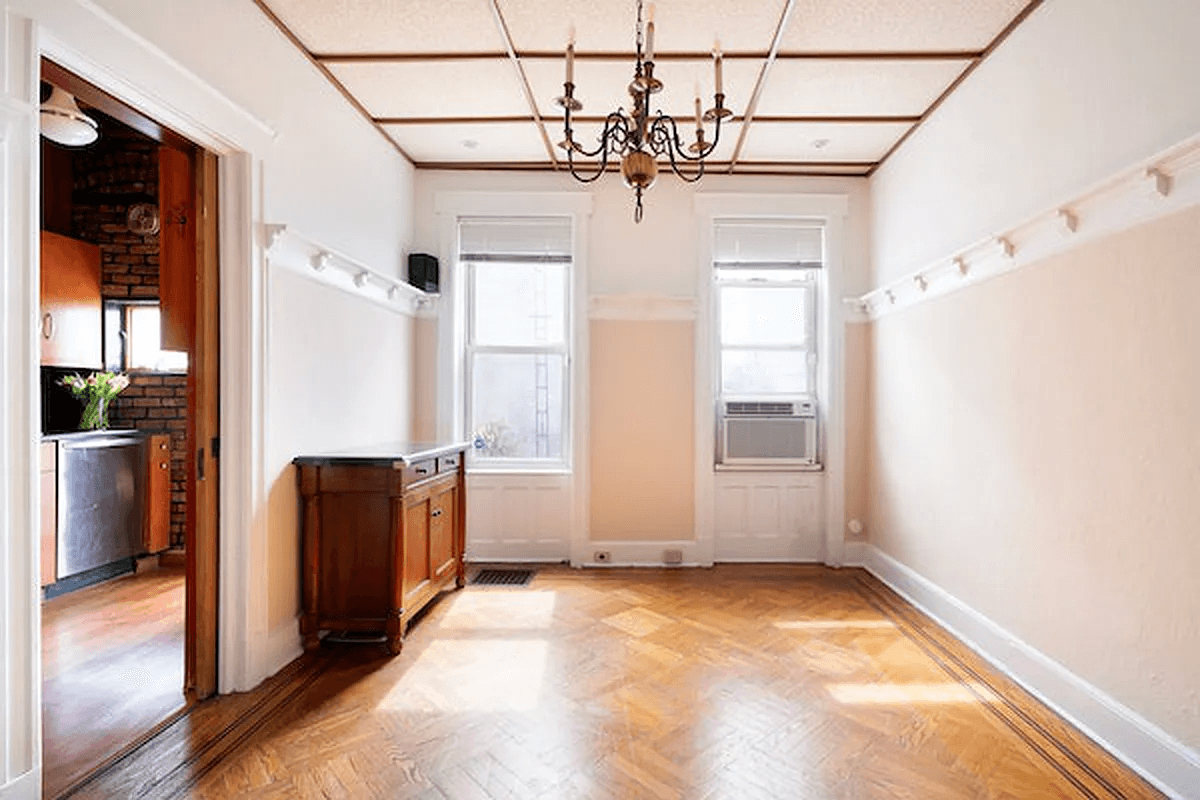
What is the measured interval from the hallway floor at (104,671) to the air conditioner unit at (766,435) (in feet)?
12.1

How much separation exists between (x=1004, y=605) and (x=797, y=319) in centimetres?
255

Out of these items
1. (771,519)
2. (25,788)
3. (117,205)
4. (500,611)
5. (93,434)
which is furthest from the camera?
(771,519)

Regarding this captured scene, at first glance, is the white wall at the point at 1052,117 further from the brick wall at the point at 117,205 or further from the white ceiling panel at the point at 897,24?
the brick wall at the point at 117,205

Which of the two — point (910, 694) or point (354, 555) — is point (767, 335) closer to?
point (910, 694)

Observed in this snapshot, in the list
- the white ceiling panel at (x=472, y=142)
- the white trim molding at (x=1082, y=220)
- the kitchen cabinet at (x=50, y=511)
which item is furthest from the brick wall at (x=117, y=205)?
the white trim molding at (x=1082, y=220)

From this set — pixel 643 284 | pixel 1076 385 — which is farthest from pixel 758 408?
pixel 1076 385

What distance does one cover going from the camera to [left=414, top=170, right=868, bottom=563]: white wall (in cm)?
468

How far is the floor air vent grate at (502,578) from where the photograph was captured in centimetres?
417

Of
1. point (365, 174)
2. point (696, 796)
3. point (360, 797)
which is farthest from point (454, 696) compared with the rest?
point (365, 174)

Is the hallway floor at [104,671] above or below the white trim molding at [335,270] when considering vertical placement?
below

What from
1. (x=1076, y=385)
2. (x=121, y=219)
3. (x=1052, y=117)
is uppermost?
(x=121, y=219)

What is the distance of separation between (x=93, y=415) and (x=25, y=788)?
351cm

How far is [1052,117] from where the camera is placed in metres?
2.57

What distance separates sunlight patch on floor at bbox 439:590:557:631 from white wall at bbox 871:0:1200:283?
3062 mm
